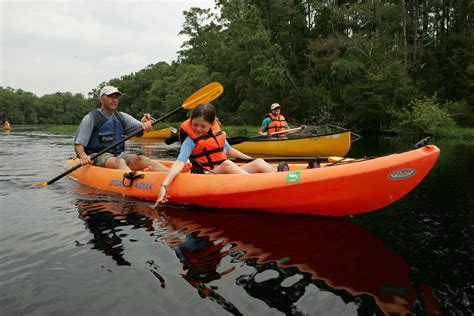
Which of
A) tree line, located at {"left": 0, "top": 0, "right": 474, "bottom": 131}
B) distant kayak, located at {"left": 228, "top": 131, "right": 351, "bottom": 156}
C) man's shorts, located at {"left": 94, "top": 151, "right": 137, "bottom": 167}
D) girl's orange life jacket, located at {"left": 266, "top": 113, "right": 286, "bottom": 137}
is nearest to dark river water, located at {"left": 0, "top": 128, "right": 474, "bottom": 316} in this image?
man's shorts, located at {"left": 94, "top": 151, "right": 137, "bottom": 167}

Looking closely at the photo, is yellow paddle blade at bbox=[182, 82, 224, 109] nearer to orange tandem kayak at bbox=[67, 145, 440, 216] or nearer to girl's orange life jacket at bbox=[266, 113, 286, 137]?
orange tandem kayak at bbox=[67, 145, 440, 216]

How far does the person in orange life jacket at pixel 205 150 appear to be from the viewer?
4.02m

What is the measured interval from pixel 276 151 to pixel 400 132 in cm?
1313

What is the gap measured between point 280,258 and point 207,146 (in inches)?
73.4

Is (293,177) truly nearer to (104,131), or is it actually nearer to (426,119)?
(104,131)

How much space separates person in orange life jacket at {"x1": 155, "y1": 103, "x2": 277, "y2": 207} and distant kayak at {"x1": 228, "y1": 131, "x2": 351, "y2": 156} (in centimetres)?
498

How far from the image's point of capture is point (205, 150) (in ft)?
14.5

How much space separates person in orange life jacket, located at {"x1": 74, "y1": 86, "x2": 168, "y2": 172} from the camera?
5160mm

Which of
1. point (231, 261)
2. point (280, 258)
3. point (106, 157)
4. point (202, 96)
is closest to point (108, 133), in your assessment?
point (106, 157)

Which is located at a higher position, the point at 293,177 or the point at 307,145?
the point at 293,177

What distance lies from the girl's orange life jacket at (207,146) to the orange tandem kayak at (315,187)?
22 centimetres

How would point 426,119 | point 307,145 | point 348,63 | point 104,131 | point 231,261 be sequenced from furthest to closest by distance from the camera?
point 348,63, point 426,119, point 307,145, point 104,131, point 231,261

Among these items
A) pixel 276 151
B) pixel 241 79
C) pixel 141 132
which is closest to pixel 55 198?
pixel 141 132

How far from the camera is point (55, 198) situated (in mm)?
5094
